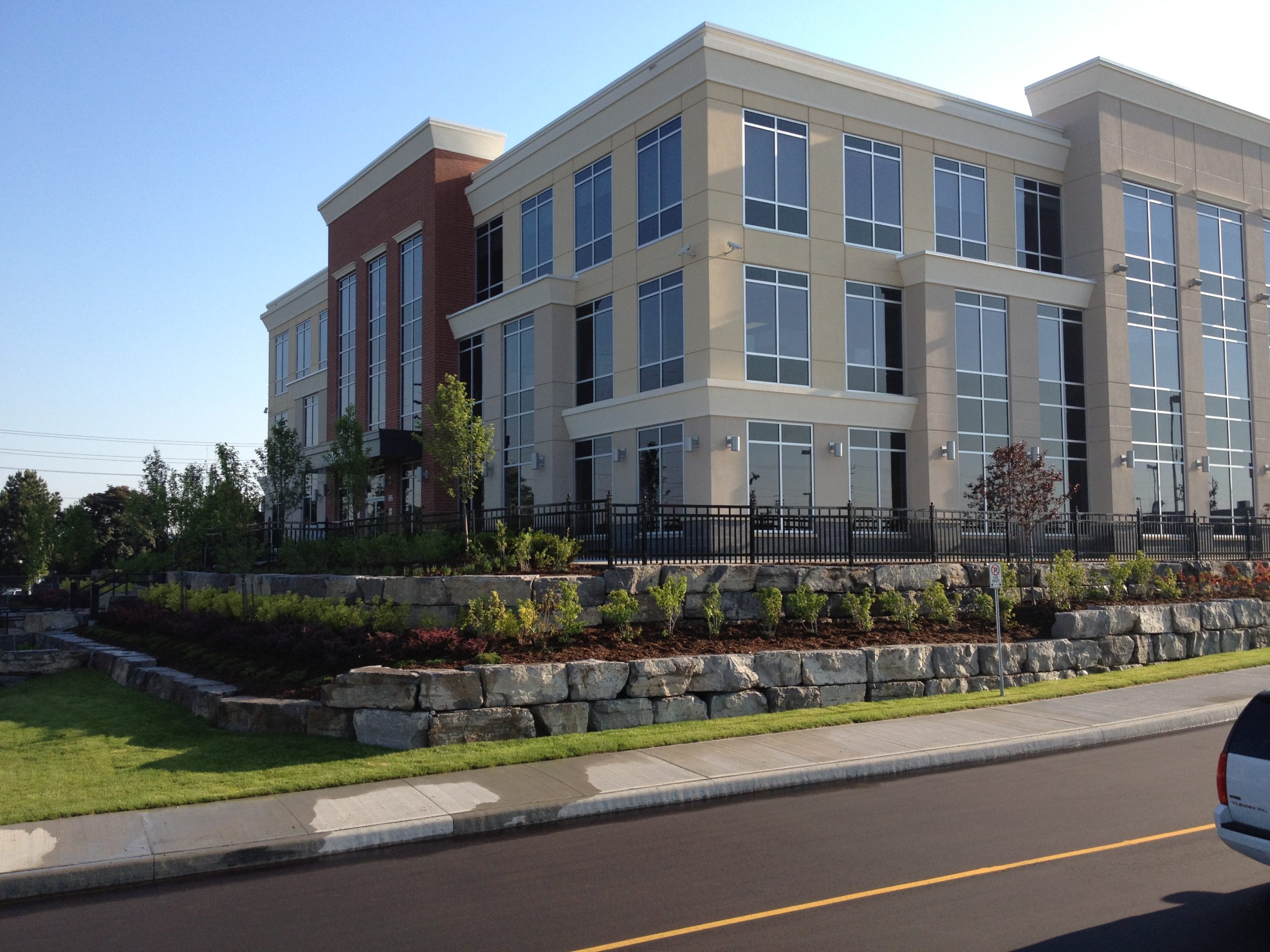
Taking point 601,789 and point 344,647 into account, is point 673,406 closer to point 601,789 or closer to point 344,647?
point 344,647

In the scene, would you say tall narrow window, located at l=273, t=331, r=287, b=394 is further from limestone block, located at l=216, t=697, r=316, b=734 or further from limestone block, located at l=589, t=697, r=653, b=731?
limestone block, located at l=589, t=697, r=653, b=731

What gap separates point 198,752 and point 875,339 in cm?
1965

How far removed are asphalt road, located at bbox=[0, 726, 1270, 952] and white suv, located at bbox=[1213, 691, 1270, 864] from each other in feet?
1.69

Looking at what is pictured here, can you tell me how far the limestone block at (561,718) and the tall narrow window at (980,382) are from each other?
17.0m

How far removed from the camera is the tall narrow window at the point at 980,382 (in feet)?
88.2

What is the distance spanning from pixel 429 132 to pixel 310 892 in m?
28.2

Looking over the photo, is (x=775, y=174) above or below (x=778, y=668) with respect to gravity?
above

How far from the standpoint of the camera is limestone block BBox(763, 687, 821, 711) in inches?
549

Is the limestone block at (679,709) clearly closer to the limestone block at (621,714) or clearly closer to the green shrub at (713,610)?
the limestone block at (621,714)

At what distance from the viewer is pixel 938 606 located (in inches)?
674

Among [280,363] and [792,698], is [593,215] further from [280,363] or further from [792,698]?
[280,363]

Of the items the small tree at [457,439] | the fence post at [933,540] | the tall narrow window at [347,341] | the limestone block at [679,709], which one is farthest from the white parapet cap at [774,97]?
the limestone block at [679,709]

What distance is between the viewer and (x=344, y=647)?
13.3m

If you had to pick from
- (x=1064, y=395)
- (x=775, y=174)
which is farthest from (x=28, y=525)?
(x=1064, y=395)
